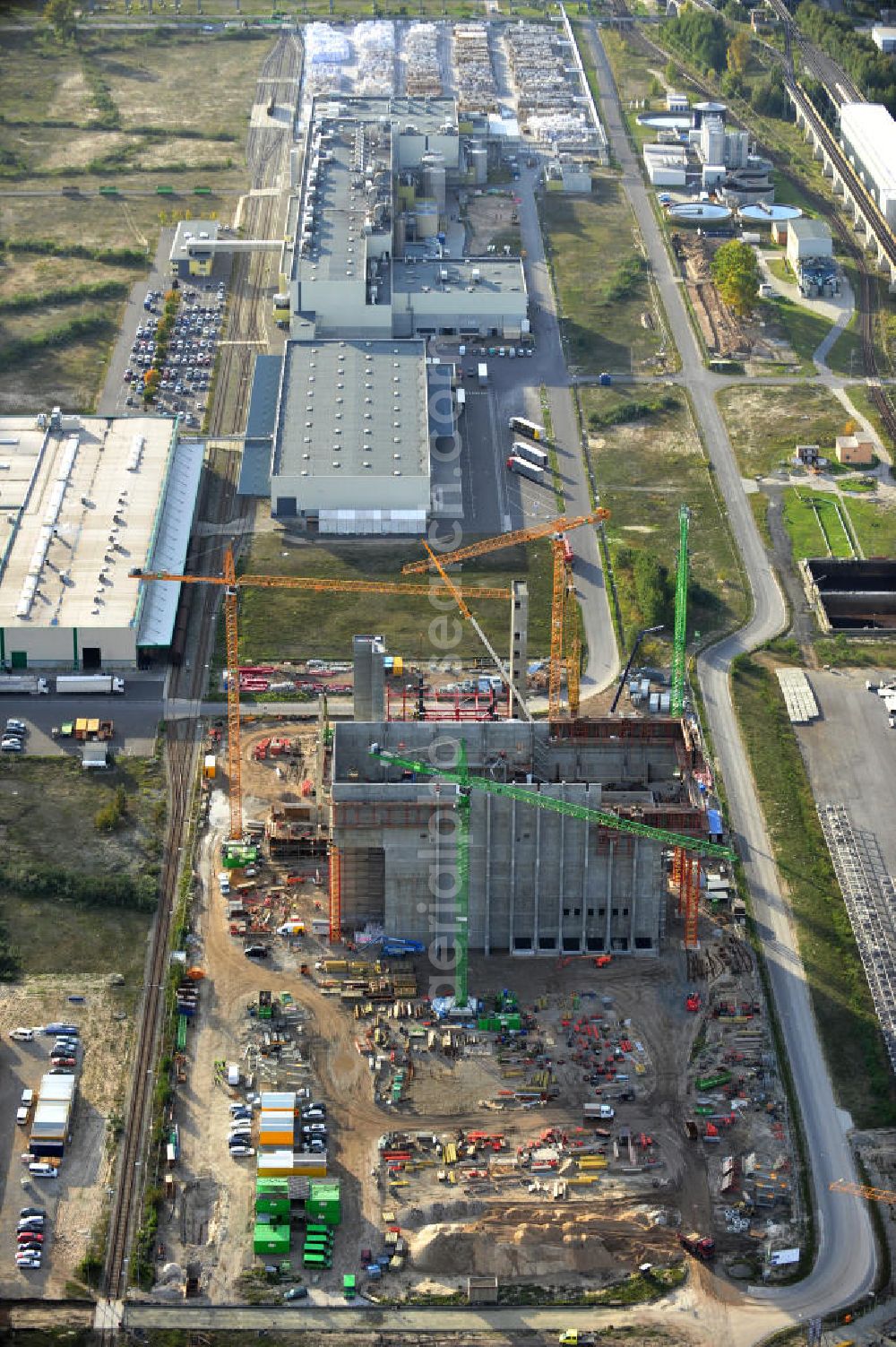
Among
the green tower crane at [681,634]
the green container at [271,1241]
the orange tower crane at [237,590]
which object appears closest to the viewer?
the green container at [271,1241]

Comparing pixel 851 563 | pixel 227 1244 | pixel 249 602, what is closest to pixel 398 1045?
pixel 227 1244

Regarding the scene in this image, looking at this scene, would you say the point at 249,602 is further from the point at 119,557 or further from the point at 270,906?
the point at 270,906

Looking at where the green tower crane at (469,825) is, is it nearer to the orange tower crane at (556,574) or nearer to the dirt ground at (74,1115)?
the orange tower crane at (556,574)

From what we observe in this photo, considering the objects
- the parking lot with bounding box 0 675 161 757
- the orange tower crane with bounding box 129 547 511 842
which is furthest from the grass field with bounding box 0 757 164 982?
the orange tower crane with bounding box 129 547 511 842

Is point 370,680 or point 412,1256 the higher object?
point 370,680

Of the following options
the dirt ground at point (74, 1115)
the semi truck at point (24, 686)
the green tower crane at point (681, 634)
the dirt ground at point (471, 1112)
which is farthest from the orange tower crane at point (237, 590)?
the dirt ground at point (74, 1115)

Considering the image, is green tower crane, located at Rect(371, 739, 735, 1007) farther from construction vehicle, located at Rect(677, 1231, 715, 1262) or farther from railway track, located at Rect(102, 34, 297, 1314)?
construction vehicle, located at Rect(677, 1231, 715, 1262)
